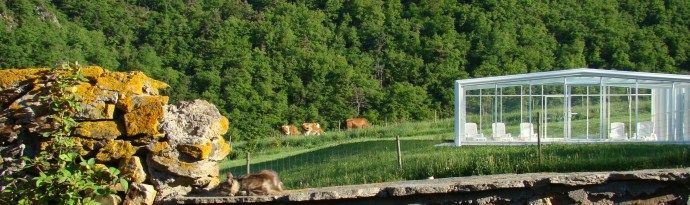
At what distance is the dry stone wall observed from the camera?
10.5 m

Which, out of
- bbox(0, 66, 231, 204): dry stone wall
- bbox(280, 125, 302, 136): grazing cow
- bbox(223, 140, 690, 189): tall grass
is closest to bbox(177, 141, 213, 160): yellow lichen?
bbox(0, 66, 231, 204): dry stone wall

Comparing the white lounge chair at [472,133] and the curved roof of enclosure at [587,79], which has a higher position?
the curved roof of enclosure at [587,79]

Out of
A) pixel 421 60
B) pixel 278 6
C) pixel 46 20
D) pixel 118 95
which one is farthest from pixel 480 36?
pixel 118 95

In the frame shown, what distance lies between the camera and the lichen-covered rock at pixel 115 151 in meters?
10.5

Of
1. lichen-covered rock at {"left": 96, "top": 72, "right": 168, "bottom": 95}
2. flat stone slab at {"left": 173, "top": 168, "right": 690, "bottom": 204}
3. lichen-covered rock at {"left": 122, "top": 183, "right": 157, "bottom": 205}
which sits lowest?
lichen-covered rock at {"left": 122, "top": 183, "right": 157, "bottom": 205}

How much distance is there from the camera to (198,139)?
1069 centimetres

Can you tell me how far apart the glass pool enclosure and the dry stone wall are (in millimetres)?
18739

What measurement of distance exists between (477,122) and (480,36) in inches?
1110

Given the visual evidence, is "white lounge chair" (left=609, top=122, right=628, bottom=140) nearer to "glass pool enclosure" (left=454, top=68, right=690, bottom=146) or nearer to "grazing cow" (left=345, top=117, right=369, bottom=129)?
"glass pool enclosure" (left=454, top=68, right=690, bottom=146)

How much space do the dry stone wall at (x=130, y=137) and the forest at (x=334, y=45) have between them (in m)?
37.0

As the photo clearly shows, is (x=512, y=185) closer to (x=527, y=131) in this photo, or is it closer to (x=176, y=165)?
(x=176, y=165)

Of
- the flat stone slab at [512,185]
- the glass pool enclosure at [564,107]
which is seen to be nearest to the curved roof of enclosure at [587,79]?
the glass pool enclosure at [564,107]

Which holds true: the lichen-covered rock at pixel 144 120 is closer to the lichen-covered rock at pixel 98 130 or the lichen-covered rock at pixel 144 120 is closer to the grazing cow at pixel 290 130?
the lichen-covered rock at pixel 98 130

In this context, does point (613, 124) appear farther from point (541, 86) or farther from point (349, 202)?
point (349, 202)
